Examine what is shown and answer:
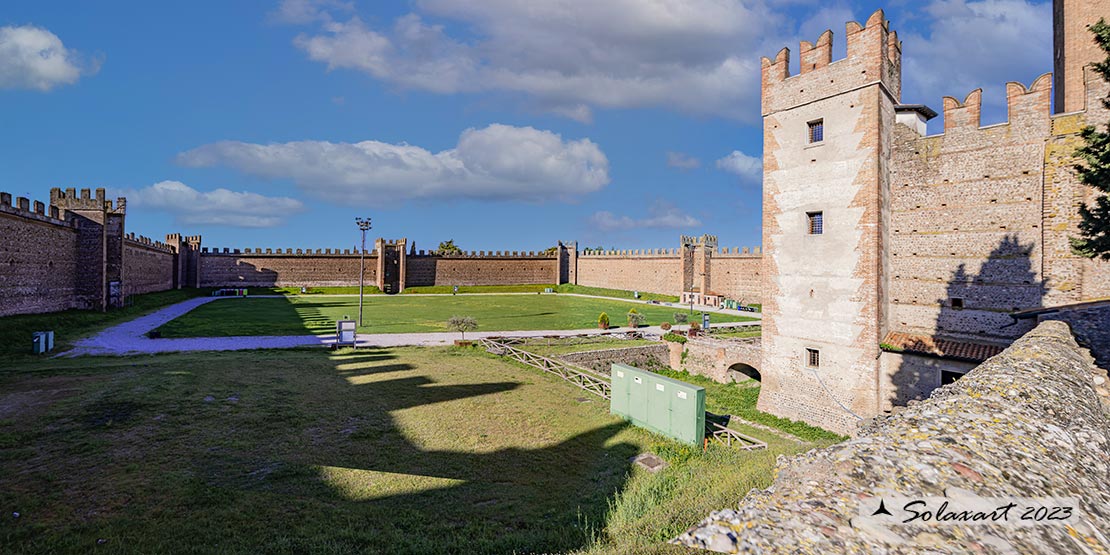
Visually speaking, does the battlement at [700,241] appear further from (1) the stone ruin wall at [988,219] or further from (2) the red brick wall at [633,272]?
(1) the stone ruin wall at [988,219]

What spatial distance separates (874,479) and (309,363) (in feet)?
64.7

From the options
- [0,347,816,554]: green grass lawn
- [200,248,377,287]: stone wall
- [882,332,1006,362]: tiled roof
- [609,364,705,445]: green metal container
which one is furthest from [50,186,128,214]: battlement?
[882,332,1006,362]: tiled roof

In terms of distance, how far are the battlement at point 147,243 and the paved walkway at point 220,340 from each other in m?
10.3

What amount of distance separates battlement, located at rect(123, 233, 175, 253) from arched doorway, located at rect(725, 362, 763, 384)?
39361 millimetres

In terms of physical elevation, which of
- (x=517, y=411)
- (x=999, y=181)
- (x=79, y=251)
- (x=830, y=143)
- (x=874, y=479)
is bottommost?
(x=517, y=411)

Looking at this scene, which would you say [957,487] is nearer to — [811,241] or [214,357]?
[811,241]

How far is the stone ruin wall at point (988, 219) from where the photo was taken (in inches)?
534

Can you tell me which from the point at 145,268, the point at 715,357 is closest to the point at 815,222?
the point at 715,357

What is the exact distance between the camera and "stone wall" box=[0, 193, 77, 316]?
21.7 meters

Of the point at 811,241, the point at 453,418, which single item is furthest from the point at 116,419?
the point at 811,241

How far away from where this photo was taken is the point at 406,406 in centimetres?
1391

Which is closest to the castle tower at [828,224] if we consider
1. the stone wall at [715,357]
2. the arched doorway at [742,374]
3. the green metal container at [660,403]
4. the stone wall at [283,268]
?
the stone wall at [715,357]

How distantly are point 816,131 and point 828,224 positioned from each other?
3.37 m


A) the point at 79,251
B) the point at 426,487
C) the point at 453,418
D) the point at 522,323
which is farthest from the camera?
the point at 522,323
